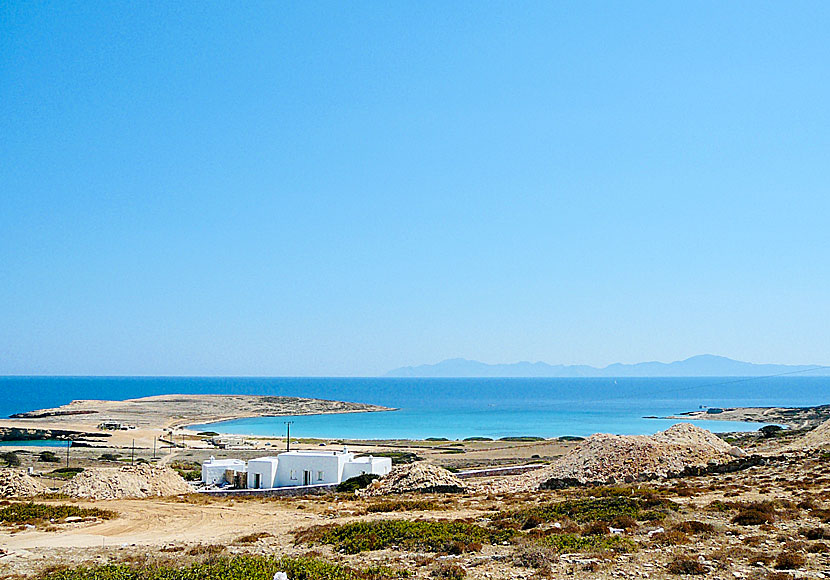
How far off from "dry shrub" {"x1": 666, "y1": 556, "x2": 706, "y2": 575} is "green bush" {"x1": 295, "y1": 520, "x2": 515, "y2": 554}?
441cm

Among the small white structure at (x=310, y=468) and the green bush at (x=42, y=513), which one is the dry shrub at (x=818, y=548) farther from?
the small white structure at (x=310, y=468)

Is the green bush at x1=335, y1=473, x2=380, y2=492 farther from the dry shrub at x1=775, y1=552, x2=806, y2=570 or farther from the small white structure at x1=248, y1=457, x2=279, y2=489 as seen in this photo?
the dry shrub at x1=775, y1=552, x2=806, y2=570

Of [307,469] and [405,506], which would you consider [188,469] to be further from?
[405,506]

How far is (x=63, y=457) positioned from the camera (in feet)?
212


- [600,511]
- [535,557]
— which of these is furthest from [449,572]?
[600,511]

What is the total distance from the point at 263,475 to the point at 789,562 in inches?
1231

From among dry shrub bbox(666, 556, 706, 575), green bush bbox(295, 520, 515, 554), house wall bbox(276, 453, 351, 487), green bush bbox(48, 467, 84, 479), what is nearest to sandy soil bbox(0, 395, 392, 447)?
green bush bbox(48, 467, 84, 479)

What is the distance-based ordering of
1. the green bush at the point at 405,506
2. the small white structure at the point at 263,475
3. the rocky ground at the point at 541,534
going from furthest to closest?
the small white structure at the point at 263,475
the green bush at the point at 405,506
the rocky ground at the point at 541,534

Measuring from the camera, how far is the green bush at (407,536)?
1535cm

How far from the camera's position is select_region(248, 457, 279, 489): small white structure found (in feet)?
125

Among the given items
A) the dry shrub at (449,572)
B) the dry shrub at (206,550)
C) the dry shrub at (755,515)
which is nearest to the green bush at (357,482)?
the dry shrub at (206,550)

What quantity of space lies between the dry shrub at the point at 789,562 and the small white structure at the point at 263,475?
30627mm

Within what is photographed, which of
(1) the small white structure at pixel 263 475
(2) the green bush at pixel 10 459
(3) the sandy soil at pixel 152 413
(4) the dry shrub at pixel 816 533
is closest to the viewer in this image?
(4) the dry shrub at pixel 816 533

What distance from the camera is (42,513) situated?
80.6 ft
